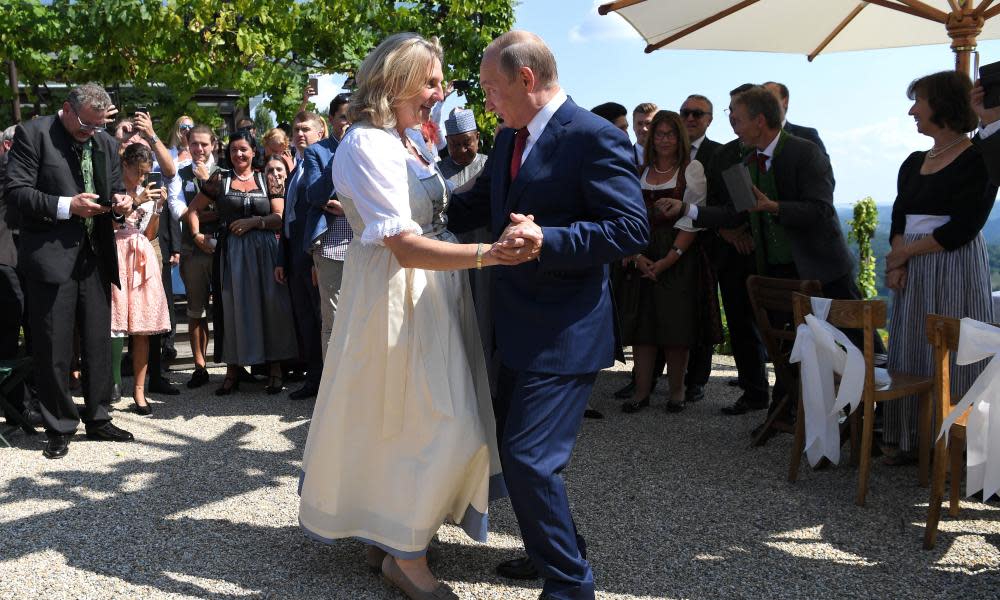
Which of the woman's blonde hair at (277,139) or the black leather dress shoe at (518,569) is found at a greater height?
the woman's blonde hair at (277,139)

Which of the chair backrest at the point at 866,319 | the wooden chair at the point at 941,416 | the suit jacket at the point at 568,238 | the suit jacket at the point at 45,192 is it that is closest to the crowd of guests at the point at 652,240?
the suit jacket at the point at 45,192

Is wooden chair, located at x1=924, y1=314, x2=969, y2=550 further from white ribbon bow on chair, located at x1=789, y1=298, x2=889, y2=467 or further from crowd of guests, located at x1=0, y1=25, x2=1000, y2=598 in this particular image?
crowd of guests, located at x1=0, y1=25, x2=1000, y2=598

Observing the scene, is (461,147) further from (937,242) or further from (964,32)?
(964,32)

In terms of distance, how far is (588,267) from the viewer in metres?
2.94

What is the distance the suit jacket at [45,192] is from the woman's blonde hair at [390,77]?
306 centimetres

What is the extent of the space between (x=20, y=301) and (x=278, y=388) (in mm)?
2000

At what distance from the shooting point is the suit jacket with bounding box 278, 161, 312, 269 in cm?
668

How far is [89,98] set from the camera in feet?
17.5

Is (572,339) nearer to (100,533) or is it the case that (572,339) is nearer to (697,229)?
(100,533)

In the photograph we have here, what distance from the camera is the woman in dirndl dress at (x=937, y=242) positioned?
4.59 m

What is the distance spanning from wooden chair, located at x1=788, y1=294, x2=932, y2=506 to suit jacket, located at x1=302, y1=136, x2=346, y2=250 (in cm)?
320

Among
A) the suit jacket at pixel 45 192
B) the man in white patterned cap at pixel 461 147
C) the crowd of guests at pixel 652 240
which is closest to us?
the crowd of guests at pixel 652 240

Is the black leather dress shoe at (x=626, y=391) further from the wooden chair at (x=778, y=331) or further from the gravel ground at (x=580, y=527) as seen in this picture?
the wooden chair at (x=778, y=331)

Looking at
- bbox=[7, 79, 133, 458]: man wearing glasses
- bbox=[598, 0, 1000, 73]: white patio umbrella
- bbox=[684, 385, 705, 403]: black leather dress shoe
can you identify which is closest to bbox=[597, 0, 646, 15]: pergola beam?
bbox=[598, 0, 1000, 73]: white patio umbrella
